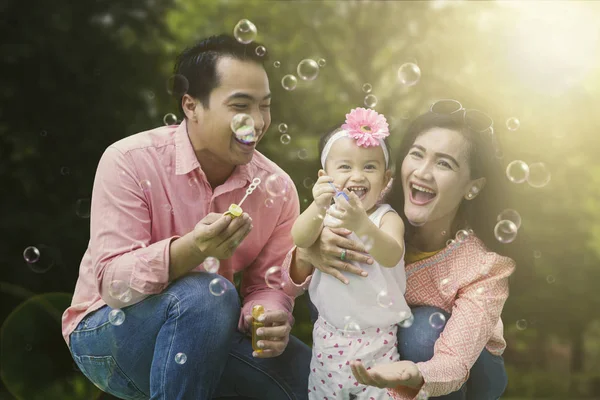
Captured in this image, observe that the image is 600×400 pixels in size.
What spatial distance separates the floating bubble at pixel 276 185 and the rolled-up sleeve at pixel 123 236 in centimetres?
37

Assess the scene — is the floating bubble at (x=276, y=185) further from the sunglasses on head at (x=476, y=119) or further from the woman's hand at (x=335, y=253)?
the sunglasses on head at (x=476, y=119)

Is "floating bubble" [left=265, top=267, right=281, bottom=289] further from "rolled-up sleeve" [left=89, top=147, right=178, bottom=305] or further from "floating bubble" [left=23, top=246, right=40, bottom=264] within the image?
"floating bubble" [left=23, top=246, right=40, bottom=264]

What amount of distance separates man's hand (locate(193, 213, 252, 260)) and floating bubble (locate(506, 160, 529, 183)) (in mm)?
833

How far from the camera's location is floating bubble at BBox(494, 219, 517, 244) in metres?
2.06

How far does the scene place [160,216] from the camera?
2189 mm

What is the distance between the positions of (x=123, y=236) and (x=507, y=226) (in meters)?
1.07

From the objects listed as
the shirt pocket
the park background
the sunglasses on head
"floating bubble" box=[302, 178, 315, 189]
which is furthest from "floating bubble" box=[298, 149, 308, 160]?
the shirt pocket

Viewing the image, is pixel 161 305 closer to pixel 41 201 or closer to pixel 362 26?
pixel 41 201

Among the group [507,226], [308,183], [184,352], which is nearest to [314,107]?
[308,183]

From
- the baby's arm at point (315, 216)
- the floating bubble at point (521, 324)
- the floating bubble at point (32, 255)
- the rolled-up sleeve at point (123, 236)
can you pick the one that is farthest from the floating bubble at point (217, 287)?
the floating bubble at point (521, 324)

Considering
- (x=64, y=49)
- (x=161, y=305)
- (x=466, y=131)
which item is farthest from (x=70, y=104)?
(x=466, y=131)

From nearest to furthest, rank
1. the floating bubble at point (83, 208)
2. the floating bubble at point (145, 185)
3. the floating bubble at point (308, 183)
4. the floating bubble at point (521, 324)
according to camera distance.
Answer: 1. the floating bubble at point (145, 185)
2. the floating bubble at point (83, 208)
3. the floating bubble at point (308, 183)
4. the floating bubble at point (521, 324)

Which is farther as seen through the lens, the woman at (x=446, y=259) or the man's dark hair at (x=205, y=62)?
the man's dark hair at (x=205, y=62)

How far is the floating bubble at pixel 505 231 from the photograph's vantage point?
206 centimetres
